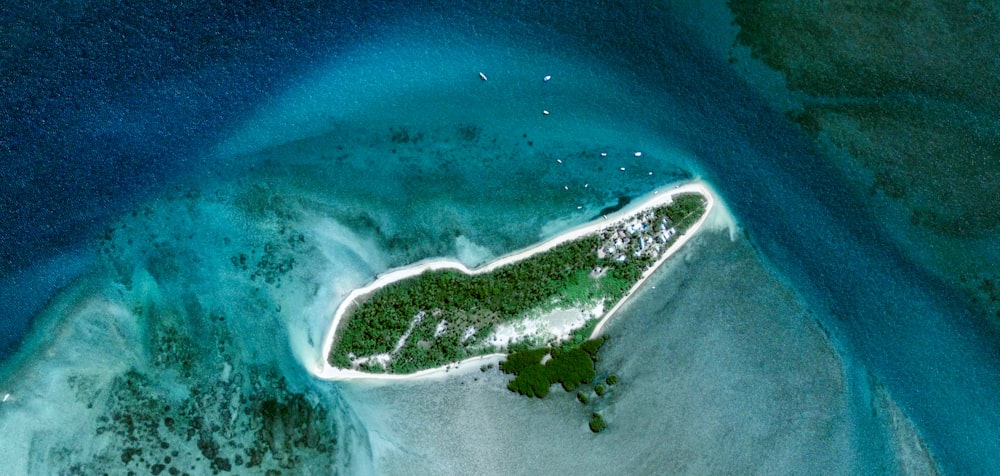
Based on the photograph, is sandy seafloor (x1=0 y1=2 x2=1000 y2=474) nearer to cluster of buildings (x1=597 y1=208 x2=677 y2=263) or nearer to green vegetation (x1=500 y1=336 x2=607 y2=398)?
green vegetation (x1=500 y1=336 x2=607 y2=398)

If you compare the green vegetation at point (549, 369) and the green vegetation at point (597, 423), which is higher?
the green vegetation at point (549, 369)

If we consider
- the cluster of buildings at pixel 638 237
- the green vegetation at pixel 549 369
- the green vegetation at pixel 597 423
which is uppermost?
the cluster of buildings at pixel 638 237

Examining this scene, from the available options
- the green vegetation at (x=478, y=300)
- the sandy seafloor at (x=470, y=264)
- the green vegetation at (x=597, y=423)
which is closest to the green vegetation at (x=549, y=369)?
the green vegetation at (x=478, y=300)

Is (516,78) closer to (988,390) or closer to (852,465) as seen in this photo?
(852,465)

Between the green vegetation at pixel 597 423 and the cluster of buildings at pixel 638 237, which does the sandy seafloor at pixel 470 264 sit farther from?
the cluster of buildings at pixel 638 237

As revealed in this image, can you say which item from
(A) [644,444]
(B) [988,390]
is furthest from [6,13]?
(B) [988,390]

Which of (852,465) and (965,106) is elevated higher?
(965,106)

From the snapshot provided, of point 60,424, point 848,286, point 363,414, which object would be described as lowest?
point 60,424
